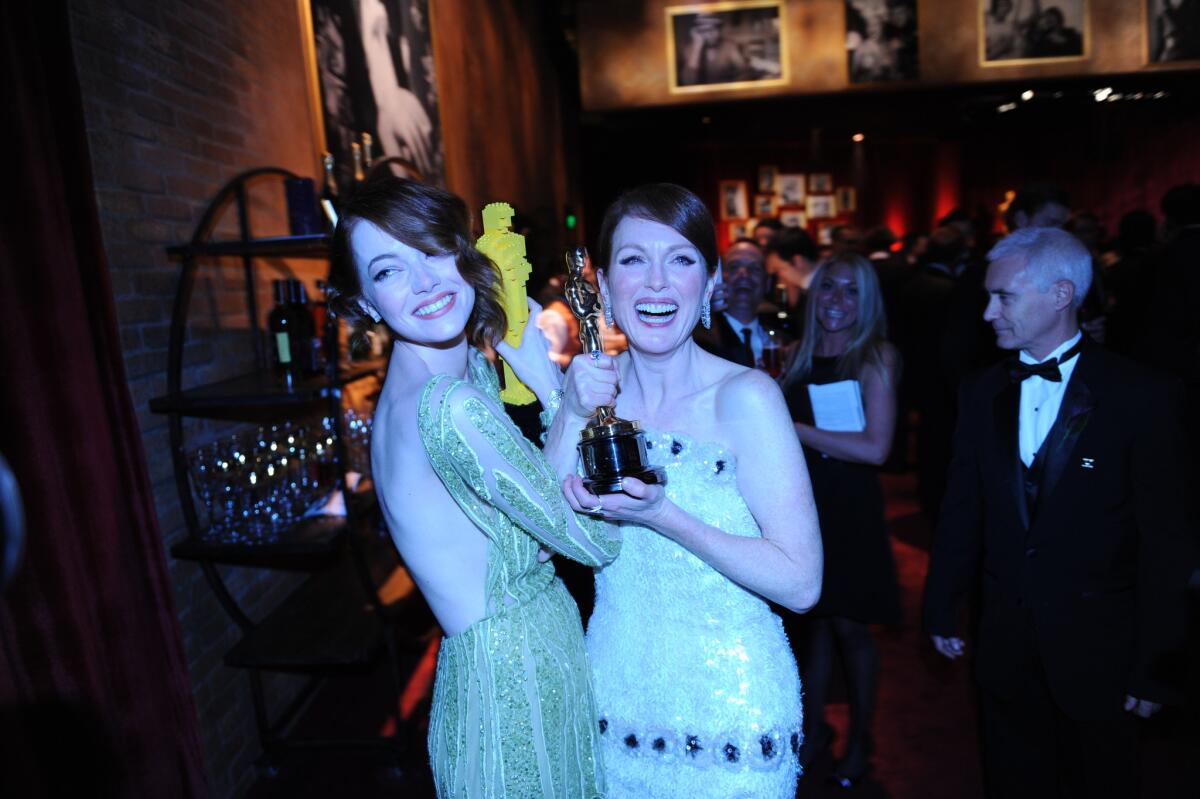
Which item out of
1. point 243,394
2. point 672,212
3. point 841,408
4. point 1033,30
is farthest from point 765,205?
point 672,212

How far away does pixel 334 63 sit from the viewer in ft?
12.9

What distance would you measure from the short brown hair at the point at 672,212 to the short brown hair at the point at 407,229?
0.28 meters

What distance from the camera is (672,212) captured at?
1.39 metres

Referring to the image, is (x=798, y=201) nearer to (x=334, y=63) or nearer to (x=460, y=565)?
(x=334, y=63)

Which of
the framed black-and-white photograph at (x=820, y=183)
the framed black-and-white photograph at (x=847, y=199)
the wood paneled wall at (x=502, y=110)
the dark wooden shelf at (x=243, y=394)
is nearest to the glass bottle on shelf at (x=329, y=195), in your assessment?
the dark wooden shelf at (x=243, y=394)

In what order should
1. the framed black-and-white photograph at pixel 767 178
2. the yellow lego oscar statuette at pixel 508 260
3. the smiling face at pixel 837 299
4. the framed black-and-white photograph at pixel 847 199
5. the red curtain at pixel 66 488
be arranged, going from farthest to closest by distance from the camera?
the framed black-and-white photograph at pixel 847 199 → the framed black-and-white photograph at pixel 767 178 → the smiling face at pixel 837 299 → the red curtain at pixel 66 488 → the yellow lego oscar statuette at pixel 508 260

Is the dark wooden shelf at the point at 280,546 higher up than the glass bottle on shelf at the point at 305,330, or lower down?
lower down

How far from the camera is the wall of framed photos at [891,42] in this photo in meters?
7.80

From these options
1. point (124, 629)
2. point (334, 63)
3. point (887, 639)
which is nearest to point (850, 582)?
point (887, 639)

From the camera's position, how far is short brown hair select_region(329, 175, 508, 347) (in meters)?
1.44

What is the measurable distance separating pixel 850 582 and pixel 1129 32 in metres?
A: 8.03

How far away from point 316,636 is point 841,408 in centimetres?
210

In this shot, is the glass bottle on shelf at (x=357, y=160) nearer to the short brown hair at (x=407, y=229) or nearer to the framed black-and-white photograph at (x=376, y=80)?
the framed black-and-white photograph at (x=376, y=80)

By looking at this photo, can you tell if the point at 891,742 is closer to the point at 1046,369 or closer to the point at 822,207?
the point at 1046,369
